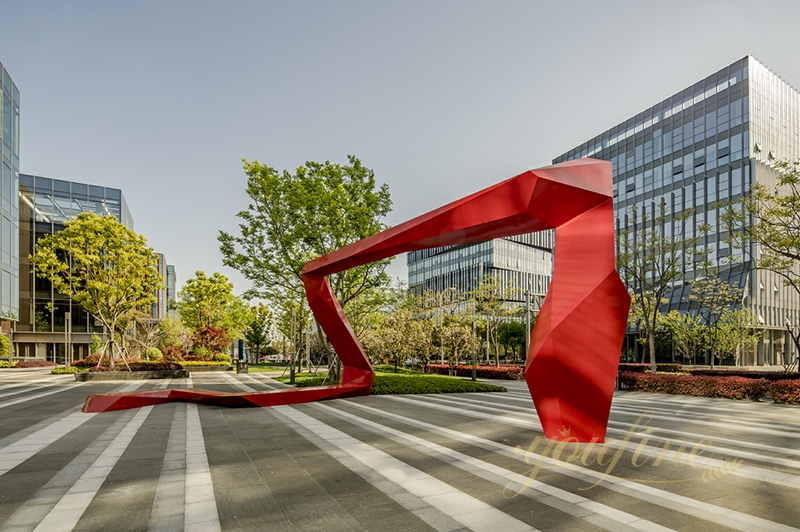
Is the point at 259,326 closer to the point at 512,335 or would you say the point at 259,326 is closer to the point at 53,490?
the point at 512,335

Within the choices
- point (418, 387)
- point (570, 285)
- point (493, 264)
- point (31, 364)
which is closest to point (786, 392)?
point (418, 387)

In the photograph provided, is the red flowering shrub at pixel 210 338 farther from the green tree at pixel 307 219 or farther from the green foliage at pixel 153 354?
the green tree at pixel 307 219

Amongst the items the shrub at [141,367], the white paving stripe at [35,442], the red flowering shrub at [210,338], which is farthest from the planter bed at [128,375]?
the red flowering shrub at [210,338]

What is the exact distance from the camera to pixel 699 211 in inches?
2174

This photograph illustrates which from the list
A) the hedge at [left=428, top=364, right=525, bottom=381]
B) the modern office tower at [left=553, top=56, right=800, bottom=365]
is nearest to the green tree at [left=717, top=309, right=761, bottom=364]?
the modern office tower at [left=553, top=56, right=800, bottom=365]

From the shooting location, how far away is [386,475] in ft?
20.7

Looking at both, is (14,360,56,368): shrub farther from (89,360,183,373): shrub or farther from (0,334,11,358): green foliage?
(89,360,183,373): shrub

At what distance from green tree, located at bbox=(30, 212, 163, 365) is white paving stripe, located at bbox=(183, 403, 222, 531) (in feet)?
69.6

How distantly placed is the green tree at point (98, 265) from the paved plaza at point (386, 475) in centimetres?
1657

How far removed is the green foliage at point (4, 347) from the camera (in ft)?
135

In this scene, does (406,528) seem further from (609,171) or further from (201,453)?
(609,171)

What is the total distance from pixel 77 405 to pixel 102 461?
8781mm

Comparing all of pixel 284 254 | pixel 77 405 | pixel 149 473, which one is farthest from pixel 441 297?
pixel 149 473

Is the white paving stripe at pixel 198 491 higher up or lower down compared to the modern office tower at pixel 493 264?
lower down
